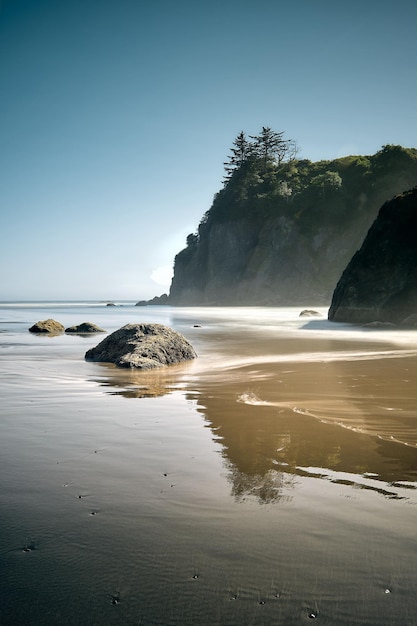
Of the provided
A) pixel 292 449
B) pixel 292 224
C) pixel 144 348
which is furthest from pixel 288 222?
pixel 292 449

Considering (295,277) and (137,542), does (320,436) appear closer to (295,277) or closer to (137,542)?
(137,542)

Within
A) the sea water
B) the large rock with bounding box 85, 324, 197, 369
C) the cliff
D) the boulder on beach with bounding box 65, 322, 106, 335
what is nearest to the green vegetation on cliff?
the cliff

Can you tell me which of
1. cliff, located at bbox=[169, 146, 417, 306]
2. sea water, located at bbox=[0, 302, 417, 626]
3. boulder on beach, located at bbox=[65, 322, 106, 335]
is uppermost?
cliff, located at bbox=[169, 146, 417, 306]

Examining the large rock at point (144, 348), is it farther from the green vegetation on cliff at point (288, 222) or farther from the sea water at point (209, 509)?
the green vegetation on cliff at point (288, 222)

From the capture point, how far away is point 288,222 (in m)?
70.4

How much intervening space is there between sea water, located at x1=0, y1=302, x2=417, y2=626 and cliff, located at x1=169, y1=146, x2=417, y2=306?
190ft

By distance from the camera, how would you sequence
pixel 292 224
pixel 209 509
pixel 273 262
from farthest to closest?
pixel 292 224
pixel 273 262
pixel 209 509

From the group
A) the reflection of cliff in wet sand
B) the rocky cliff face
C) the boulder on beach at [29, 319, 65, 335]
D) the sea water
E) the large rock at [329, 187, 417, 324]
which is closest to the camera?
the sea water

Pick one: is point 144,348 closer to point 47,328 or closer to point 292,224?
point 47,328

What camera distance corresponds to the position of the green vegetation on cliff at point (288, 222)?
65.8 meters

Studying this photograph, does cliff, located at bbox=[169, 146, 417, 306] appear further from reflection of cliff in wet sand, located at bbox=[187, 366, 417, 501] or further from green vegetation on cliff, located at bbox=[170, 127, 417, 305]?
reflection of cliff in wet sand, located at bbox=[187, 366, 417, 501]

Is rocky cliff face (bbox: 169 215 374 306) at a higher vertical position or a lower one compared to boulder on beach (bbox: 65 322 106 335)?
higher

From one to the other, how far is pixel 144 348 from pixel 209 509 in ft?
22.6

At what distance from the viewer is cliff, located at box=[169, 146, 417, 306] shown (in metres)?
65.6
